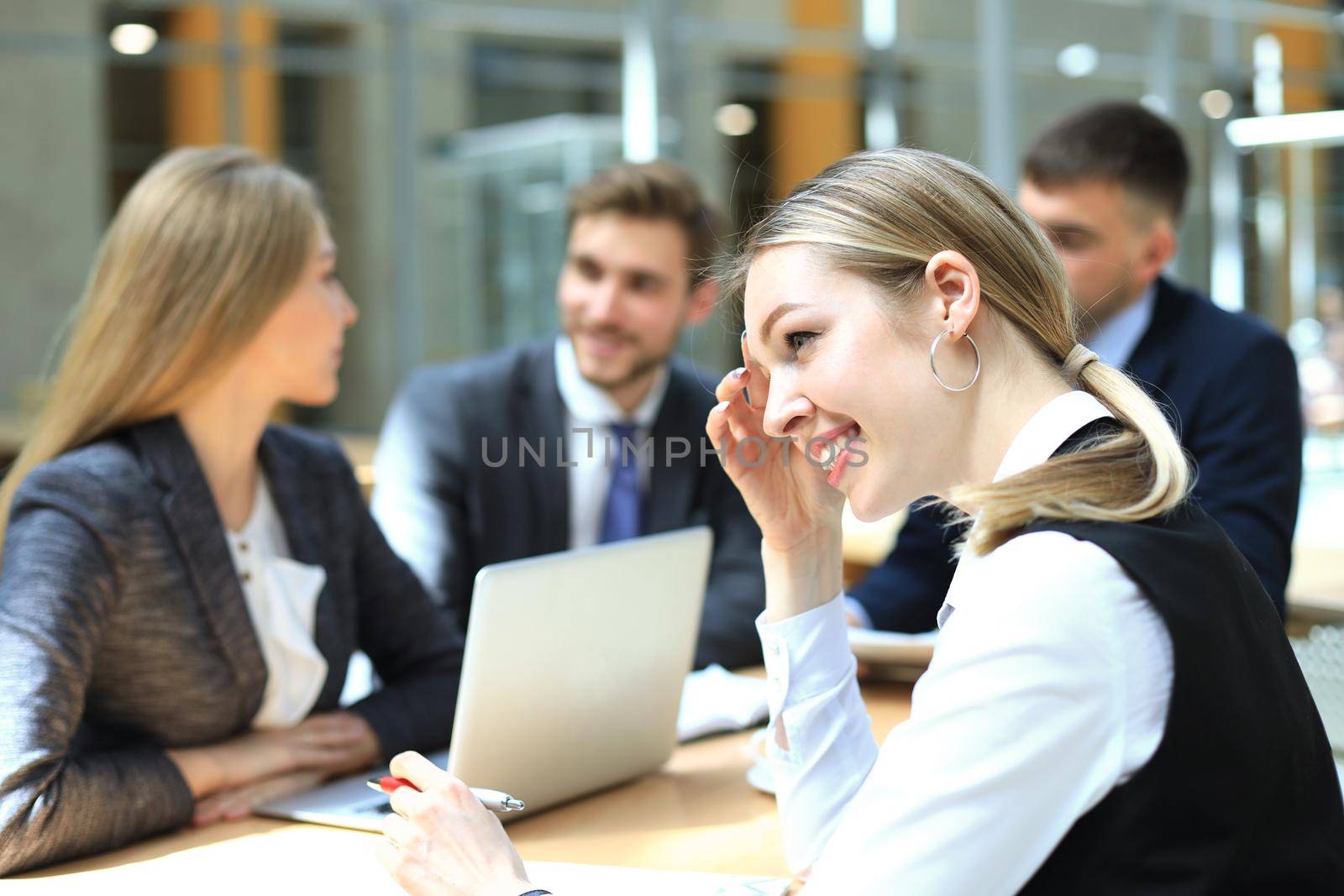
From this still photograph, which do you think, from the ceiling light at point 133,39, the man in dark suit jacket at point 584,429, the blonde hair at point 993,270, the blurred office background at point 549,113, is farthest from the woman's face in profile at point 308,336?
the ceiling light at point 133,39

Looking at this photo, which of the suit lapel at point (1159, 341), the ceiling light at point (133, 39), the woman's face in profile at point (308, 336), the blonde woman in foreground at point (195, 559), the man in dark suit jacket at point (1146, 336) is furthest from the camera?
the ceiling light at point (133, 39)

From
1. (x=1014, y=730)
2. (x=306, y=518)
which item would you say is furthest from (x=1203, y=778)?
(x=306, y=518)

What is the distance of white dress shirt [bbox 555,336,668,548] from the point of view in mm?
2779

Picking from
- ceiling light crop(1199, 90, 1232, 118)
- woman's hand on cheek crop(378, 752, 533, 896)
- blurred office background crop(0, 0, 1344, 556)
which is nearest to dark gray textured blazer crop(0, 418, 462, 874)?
woman's hand on cheek crop(378, 752, 533, 896)

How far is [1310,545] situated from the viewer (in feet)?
12.8

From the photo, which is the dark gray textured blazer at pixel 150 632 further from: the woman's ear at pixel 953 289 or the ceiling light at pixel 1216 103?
the ceiling light at pixel 1216 103

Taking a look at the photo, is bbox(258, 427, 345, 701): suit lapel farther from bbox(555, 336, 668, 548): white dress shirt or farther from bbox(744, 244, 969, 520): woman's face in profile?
bbox(744, 244, 969, 520): woman's face in profile

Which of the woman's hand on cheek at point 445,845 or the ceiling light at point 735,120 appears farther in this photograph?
the ceiling light at point 735,120

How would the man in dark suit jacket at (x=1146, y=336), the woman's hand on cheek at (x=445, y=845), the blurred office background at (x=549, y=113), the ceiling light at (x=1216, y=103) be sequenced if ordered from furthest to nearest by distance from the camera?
1. the ceiling light at (x=1216, y=103)
2. the blurred office background at (x=549, y=113)
3. the man in dark suit jacket at (x=1146, y=336)
4. the woman's hand on cheek at (x=445, y=845)

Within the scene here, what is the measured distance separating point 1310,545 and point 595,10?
480 cm

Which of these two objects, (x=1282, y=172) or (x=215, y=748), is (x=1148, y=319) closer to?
(x=215, y=748)

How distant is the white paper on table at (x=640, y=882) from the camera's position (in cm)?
133

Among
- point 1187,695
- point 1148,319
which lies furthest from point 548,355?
point 1187,695

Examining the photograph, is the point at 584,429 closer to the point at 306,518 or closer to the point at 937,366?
the point at 306,518
